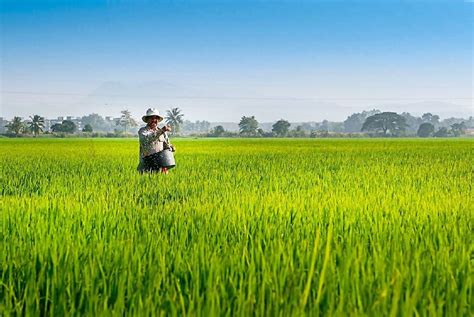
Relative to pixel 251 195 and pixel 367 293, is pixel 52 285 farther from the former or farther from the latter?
pixel 251 195

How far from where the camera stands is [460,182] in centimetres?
711

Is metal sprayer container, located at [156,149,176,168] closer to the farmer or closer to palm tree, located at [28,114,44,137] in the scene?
the farmer

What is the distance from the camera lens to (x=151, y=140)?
736cm

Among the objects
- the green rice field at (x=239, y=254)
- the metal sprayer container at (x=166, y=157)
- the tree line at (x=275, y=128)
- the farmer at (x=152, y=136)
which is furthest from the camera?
the tree line at (x=275, y=128)

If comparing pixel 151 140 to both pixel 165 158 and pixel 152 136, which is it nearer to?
pixel 152 136

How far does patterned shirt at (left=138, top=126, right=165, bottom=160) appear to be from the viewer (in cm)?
730

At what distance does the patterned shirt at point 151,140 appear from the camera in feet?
24.0

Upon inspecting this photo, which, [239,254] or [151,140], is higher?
[151,140]

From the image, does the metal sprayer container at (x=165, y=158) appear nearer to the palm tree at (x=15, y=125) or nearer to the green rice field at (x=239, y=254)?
the green rice field at (x=239, y=254)

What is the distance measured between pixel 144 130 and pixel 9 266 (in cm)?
501

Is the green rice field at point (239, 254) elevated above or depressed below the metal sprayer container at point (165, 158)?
below

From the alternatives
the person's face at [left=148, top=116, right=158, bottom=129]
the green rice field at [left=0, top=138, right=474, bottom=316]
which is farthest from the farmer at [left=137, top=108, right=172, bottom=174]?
the green rice field at [left=0, top=138, right=474, bottom=316]

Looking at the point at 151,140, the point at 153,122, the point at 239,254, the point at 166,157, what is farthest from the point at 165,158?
the point at 239,254

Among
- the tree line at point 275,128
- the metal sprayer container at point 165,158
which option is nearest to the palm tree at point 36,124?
the tree line at point 275,128
